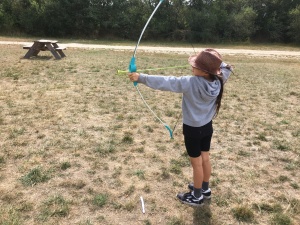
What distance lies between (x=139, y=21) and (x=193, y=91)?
971 inches

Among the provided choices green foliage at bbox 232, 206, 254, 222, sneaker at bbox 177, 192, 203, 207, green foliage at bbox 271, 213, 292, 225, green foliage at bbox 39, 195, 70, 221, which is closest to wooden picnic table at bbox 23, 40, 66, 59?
green foliage at bbox 39, 195, 70, 221

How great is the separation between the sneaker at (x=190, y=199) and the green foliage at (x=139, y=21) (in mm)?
22734

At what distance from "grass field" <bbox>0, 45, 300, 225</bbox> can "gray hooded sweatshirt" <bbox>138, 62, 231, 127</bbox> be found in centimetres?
94

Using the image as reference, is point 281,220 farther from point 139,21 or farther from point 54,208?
point 139,21

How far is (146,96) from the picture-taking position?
6.86 metres

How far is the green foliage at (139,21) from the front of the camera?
25297mm

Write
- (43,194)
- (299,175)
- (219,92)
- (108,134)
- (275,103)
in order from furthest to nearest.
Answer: (275,103) < (108,134) < (299,175) < (43,194) < (219,92)

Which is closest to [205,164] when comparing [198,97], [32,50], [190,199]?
[190,199]

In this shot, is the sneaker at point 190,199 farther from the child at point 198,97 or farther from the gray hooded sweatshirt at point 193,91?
the gray hooded sweatshirt at point 193,91

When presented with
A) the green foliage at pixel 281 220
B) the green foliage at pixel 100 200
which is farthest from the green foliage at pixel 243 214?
the green foliage at pixel 100 200

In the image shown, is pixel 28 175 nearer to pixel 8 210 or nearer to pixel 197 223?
pixel 8 210

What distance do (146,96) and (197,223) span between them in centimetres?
432

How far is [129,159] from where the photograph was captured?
3.94m

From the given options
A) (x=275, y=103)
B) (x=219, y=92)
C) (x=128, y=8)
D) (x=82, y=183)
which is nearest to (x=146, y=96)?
(x=275, y=103)
